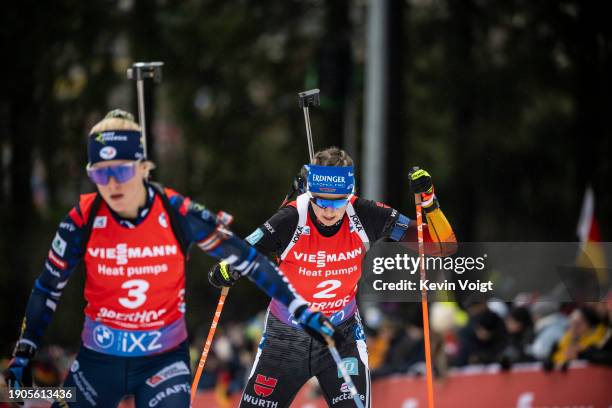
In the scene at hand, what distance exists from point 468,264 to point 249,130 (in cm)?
1249

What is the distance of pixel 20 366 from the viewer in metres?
5.24

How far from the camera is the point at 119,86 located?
58.5 ft

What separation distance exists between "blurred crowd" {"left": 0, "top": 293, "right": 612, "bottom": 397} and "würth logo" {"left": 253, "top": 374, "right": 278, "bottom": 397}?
3.19 meters

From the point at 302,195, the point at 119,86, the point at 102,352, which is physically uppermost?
the point at 119,86

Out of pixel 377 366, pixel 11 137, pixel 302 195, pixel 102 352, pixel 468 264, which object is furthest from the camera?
pixel 11 137

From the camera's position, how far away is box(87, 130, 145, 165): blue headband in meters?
5.13

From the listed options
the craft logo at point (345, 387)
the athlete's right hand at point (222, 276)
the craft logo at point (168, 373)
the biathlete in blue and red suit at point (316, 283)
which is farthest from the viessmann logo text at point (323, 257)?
the craft logo at point (168, 373)

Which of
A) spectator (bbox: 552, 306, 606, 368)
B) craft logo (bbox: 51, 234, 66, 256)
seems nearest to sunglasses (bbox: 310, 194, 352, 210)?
craft logo (bbox: 51, 234, 66, 256)

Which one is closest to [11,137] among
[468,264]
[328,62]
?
[328,62]

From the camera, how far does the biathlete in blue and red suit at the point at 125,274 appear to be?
5145 millimetres

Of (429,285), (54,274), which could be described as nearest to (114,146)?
(54,274)

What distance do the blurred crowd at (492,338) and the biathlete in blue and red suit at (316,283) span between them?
9.49 feet

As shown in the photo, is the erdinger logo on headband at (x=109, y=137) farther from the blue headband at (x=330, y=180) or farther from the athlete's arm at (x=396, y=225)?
the athlete's arm at (x=396, y=225)

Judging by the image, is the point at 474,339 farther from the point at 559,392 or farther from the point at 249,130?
the point at 249,130
